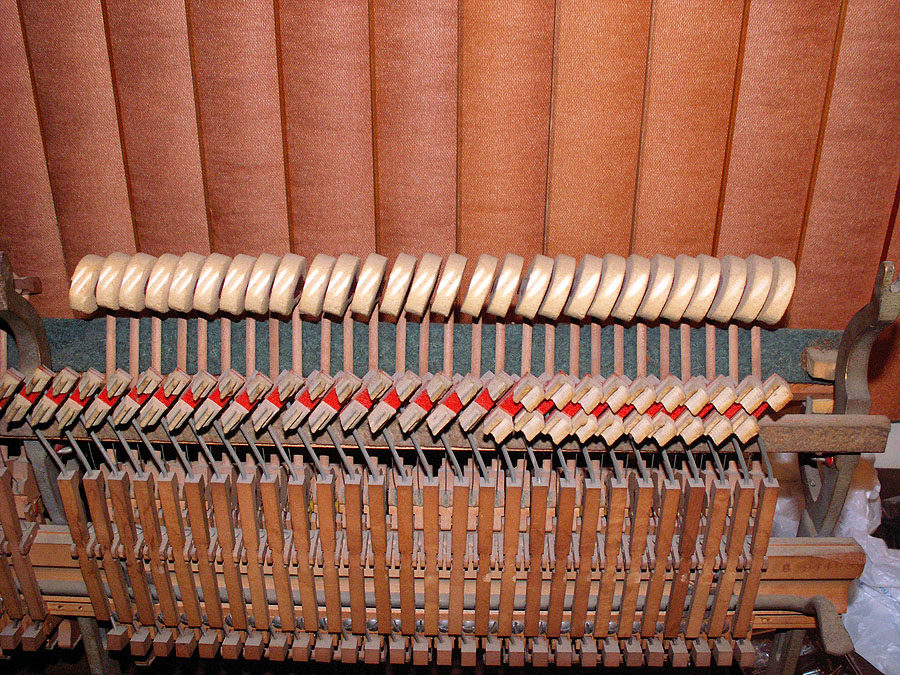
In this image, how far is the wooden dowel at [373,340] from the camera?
71.4 inches

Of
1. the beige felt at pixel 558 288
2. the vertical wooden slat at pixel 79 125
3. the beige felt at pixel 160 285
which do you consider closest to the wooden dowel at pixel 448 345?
the beige felt at pixel 558 288

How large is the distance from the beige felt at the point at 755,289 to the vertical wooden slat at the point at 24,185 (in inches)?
81.2

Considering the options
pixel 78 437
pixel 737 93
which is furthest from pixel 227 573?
pixel 737 93

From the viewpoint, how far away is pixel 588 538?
1699 mm

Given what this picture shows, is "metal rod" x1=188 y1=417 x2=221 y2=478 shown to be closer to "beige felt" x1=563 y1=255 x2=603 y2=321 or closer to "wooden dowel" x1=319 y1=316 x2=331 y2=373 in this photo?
"wooden dowel" x1=319 y1=316 x2=331 y2=373

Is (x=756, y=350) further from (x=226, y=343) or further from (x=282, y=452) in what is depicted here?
(x=226, y=343)

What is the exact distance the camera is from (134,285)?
1710mm

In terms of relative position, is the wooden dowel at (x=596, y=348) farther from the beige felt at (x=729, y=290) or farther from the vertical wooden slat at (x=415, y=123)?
the vertical wooden slat at (x=415, y=123)

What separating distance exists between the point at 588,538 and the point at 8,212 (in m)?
2.04

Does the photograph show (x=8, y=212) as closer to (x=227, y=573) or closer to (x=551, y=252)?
(x=227, y=573)

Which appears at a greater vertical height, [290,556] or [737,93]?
[737,93]

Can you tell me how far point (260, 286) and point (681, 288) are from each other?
1.00 m

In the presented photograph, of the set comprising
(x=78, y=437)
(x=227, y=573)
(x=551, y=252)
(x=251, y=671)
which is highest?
(x=551, y=252)

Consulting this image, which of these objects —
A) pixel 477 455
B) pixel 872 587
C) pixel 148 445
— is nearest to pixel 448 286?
pixel 477 455
